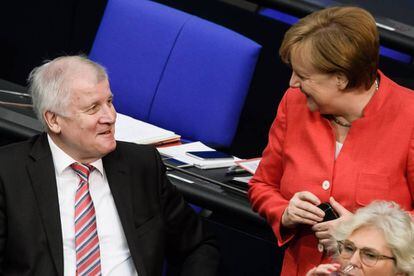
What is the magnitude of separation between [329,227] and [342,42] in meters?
0.55

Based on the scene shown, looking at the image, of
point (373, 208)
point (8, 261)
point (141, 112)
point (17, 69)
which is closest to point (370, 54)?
point (373, 208)

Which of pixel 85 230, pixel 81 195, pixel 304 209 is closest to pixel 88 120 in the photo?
pixel 81 195

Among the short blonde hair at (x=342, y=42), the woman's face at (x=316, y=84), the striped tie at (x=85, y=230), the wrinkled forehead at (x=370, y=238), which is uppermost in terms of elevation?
the short blonde hair at (x=342, y=42)

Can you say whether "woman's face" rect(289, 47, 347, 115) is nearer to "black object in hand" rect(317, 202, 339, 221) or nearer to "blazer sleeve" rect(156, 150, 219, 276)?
"black object in hand" rect(317, 202, 339, 221)

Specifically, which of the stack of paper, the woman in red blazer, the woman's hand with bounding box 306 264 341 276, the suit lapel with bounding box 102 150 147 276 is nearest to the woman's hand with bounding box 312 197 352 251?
the woman in red blazer

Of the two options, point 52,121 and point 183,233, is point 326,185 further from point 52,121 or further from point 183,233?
point 52,121

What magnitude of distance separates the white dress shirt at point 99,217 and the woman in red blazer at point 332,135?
461 mm

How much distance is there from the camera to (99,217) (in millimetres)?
3684

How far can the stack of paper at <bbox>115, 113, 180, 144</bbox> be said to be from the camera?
14.2 ft

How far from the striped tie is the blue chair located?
3.55 ft

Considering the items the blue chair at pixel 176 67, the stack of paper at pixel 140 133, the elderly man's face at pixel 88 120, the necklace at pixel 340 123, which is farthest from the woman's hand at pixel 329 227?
the blue chair at pixel 176 67

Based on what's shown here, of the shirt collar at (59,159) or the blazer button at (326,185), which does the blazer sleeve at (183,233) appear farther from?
the blazer button at (326,185)

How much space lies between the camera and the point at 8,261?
356 centimetres

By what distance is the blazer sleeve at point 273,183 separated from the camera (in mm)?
3572
